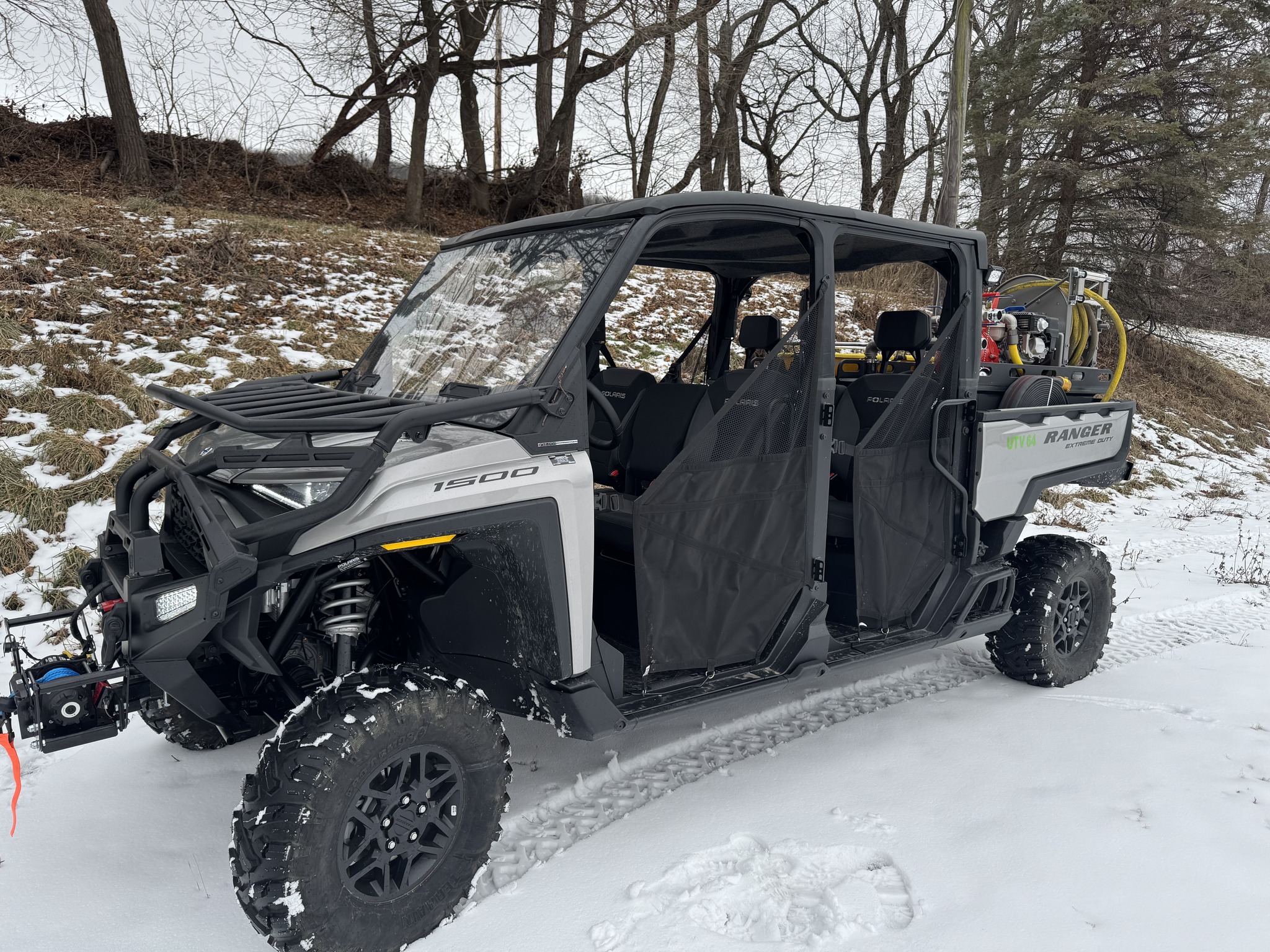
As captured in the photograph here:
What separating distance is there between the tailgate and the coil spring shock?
275 cm

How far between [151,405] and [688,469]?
5.59 meters

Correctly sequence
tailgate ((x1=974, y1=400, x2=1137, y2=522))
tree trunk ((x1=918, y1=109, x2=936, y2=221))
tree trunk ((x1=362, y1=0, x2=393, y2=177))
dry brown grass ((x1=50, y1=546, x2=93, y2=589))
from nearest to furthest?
tailgate ((x1=974, y1=400, x2=1137, y2=522))
dry brown grass ((x1=50, y1=546, x2=93, y2=589))
tree trunk ((x1=362, y1=0, x2=393, y2=177))
tree trunk ((x1=918, y1=109, x2=936, y2=221))

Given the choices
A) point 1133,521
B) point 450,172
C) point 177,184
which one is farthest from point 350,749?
point 450,172

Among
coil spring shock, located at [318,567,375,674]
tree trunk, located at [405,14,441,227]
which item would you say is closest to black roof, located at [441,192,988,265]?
coil spring shock, located at [318,567,375,674]

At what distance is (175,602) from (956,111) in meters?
11.6

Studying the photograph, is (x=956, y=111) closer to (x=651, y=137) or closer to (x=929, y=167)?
(x=651, y=137)

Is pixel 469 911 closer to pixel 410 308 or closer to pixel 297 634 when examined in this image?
pixel 297 634

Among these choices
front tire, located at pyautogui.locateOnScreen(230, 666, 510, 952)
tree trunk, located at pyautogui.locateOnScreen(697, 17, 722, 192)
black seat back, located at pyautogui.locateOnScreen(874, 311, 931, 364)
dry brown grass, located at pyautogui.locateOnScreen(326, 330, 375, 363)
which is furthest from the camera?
tree trunk, located at pyautogui.locateOnScreen(697, 17, 722, 192)

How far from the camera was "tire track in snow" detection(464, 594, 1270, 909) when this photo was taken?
305 cm

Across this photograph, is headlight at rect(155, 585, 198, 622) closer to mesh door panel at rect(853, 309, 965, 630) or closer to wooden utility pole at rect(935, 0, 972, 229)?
mesh door panel at rect(853, 309, 965, 630)

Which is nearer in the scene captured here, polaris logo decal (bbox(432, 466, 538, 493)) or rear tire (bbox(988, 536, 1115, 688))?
polaris logo decal (bbox(432, 466, 538, 493))

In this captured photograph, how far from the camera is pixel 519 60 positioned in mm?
15516

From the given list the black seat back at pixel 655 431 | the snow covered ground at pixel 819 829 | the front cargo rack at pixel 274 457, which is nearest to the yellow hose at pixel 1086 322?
the snow covered ground at pixel 819 829

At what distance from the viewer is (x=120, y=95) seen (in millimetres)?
13125
